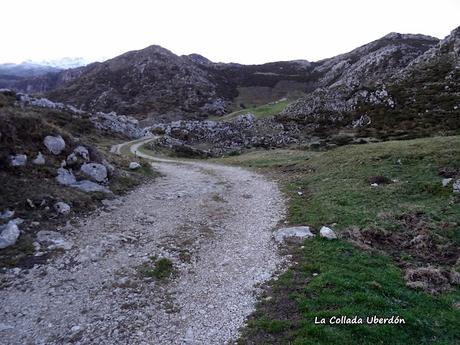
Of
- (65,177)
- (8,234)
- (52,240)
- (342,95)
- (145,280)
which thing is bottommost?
(145,280)

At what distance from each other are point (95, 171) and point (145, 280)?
14.1 metres

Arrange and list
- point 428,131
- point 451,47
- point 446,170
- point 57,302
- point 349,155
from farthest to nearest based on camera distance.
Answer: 1. point 451,47
2. point 428,131
3. point 349,155
4. point 446,170
5. point 57,302

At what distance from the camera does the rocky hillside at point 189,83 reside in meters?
138

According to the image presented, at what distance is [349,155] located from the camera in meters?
35.1

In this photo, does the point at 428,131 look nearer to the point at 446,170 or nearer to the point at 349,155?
the point at 349,155

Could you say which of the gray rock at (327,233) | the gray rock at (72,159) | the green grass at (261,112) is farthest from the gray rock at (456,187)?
the green grass at (261,112)

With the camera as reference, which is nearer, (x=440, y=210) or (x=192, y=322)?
(x=192, y=322)

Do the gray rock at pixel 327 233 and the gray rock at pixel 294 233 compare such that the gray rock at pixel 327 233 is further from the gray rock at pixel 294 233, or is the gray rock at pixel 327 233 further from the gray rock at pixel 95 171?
the gray rock at pixel 95 171

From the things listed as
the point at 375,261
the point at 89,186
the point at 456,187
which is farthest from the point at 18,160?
the point at 456,187

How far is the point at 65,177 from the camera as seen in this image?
2277 cm

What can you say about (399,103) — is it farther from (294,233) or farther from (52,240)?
(52,240)

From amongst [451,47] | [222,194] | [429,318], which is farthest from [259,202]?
[451,47]

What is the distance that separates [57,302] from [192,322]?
500 cm

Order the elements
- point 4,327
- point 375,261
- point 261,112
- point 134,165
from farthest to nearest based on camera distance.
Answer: point 261,112, point 134,165, point 375,261, point 4,327
